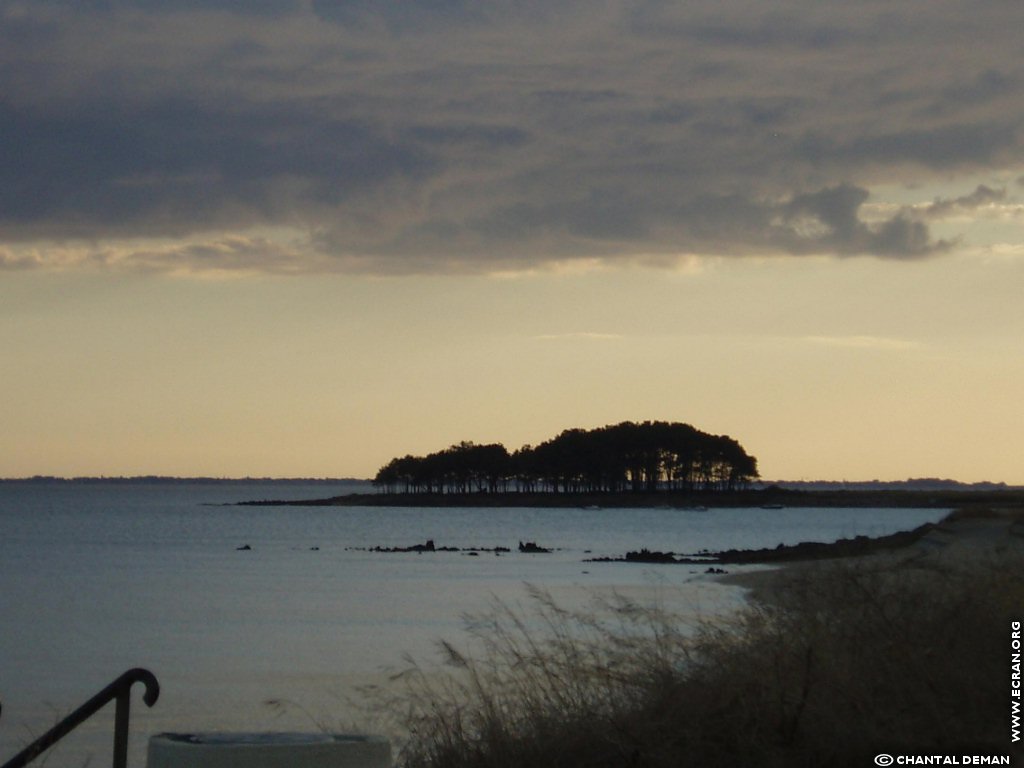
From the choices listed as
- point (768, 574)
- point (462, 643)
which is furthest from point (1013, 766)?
point (768, 574)

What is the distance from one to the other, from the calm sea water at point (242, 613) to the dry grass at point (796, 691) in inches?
228

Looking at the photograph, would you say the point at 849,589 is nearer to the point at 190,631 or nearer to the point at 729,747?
the point at 729,747

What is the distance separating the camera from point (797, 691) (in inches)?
330

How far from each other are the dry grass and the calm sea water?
5.79 meters

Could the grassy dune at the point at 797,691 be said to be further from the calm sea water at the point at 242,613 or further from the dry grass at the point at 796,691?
the calm sea water at the point at 242,613

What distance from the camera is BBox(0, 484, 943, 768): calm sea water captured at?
21562 millimetres

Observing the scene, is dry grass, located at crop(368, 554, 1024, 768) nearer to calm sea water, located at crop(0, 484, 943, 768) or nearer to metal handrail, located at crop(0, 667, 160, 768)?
metal handrail, located at crop(0, 667, 160, 768)

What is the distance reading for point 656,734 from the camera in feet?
27.1

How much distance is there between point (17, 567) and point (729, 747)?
6180 cm

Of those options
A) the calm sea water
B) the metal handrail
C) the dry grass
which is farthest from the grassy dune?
the calm sea water

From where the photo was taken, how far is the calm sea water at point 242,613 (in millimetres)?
21562

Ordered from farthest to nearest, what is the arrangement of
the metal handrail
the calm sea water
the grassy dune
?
the calm sea water
the grassy dune
the metal handrail

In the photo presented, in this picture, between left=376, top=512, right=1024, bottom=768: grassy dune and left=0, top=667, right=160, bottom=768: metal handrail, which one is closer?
left=0, top=667, right=160, bottom=768: metal handrail

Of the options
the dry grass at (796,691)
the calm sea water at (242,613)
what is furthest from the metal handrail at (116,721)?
the calm sea water at (242,613)
